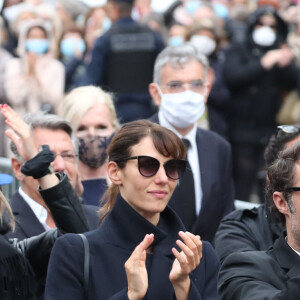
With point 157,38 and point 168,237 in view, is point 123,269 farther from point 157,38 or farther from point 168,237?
point 157,38

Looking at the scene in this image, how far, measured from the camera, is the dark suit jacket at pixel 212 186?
6.96 meters

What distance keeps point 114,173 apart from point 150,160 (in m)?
0.22

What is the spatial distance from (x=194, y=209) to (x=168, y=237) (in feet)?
7.56

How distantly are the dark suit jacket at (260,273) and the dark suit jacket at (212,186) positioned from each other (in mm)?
2310

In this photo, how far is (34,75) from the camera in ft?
37.2

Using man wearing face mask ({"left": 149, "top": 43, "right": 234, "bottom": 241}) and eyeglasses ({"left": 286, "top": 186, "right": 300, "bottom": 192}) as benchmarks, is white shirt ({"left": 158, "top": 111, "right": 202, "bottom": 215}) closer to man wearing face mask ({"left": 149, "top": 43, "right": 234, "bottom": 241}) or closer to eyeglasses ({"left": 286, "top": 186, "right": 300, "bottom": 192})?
man wearing face mask ({"left": 149, "top": 43, "right": 234, "bottom": 241})

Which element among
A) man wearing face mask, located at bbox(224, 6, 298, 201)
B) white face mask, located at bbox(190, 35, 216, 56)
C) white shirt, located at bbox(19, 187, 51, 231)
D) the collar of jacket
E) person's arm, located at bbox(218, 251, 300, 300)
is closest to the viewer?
person's arm, located at bbox(218, 251, 300, 300)

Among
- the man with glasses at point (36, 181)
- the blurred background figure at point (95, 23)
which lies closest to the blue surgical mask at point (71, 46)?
the blurred background figure at point (95, 23)

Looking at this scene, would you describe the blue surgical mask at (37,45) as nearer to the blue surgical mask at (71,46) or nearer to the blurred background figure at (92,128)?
the blue surgical mask at (71,46)

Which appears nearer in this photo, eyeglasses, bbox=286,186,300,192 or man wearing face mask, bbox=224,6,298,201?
eyeglasses, bbox=286,186,300,192

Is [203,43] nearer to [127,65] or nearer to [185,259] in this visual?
[127,65]

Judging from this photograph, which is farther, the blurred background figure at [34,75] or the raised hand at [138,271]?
the blurred background figure at [34,75]

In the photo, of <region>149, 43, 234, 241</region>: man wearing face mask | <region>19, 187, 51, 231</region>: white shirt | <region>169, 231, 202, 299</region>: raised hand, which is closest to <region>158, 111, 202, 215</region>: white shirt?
<region>149, 43, 234, 241</region>: man wearing face mask

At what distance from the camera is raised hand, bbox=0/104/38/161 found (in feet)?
18.6
